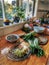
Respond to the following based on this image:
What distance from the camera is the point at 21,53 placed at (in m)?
1.09

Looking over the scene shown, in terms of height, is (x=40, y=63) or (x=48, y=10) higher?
(x=48, y=10)

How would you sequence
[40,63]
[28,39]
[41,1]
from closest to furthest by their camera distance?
[40,63]
[28,39]
[41,1]

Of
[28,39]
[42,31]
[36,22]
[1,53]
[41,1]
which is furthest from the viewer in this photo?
[41,1]

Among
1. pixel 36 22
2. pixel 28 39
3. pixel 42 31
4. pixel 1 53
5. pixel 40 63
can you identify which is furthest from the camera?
pixel 36 22

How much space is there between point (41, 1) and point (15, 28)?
1383mm

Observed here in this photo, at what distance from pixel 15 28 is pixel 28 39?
47 centimetres

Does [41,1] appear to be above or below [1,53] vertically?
above

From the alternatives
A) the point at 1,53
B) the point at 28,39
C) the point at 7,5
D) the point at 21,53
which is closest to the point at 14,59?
the point at 21,53

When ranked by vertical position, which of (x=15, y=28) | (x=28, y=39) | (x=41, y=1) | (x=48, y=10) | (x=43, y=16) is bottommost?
(x=28, y=39)

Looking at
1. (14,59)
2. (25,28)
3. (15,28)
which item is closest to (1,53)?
(14,59)

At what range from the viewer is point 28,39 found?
157 centimetres

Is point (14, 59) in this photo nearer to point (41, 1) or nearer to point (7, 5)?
point (7, 5)

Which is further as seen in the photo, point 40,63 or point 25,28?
point 25,28

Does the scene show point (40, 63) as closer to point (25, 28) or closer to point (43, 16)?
point (25, 28)
